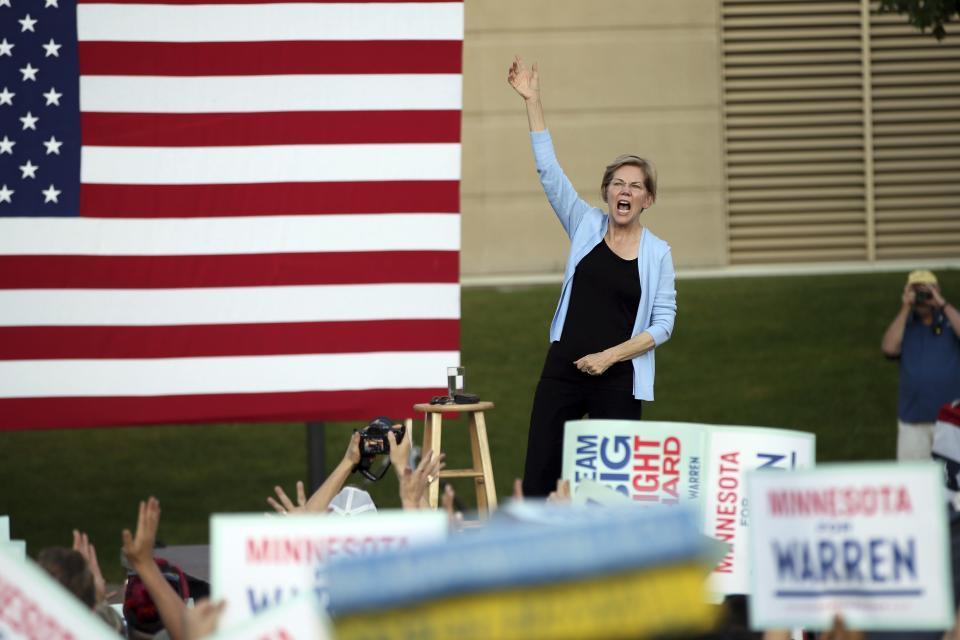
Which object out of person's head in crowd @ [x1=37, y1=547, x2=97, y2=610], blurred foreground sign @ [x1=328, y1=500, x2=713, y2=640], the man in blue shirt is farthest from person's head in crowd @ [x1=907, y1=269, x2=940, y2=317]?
blurred foreground sign @ [x1=328, y1=500, x2=713, y2=640]

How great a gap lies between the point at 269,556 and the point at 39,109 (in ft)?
15.5

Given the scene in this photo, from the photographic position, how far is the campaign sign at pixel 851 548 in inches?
114

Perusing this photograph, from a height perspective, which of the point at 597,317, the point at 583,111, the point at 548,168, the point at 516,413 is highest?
the point at 583,111

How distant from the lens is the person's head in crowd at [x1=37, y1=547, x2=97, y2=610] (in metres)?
3.37

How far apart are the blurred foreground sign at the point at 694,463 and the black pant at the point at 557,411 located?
4.59 ft

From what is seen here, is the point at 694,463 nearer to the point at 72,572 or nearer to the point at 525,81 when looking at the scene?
the point at 72,572

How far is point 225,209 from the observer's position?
286 inches

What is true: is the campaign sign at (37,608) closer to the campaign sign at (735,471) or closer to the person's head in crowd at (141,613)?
the person's head in crowd at (141,613)

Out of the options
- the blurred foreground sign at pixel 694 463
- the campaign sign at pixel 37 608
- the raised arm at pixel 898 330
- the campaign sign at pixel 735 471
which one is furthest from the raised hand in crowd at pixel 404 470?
the raised arm at pixel 898 330

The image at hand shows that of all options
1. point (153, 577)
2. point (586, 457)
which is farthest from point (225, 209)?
point (153, 577)

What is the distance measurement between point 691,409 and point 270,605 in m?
9.15

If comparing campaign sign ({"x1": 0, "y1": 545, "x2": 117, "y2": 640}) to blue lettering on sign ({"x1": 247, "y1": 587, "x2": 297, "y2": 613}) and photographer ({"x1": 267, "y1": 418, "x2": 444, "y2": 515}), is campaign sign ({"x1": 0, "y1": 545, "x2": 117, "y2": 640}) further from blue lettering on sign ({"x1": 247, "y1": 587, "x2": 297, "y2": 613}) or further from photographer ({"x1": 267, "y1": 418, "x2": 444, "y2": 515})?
photographer ({"x1": 267, "y1": 418, "x2": 444, "y2": 515})

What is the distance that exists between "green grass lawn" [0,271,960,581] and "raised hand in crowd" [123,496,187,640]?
5.69m

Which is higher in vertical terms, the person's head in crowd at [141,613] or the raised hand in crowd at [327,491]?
the raised hand in crowd at [327,491]
